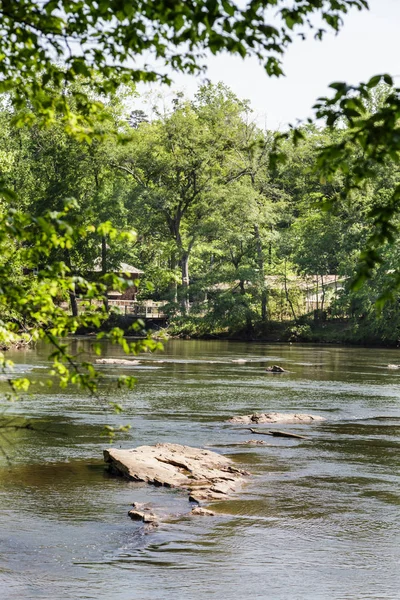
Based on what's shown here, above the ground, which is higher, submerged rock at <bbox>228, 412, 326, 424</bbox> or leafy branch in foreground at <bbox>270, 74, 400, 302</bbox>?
leafy branch in foreground at <bbox>270, 74, 400, 302</bbox>

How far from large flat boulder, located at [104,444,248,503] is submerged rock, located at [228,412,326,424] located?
6388 millimetres

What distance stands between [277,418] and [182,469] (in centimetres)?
817

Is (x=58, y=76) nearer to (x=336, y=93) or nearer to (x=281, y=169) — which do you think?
(x=336, y=93)

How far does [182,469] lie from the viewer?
699 inches

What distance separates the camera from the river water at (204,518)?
37.5 ft

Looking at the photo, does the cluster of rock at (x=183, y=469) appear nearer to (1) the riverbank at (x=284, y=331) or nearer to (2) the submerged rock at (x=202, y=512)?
Answer: (2) the submerged rock at (x=202, y=512)

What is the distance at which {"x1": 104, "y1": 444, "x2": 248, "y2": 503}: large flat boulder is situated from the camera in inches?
647

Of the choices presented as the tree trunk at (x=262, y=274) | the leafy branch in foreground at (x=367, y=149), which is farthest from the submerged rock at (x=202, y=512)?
the tree trunk at (x=262, y=274)

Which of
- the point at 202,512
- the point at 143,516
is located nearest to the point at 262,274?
the point at 202,512

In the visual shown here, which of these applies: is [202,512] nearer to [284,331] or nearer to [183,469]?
[183,469]

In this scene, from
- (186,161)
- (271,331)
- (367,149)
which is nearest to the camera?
(367,149)

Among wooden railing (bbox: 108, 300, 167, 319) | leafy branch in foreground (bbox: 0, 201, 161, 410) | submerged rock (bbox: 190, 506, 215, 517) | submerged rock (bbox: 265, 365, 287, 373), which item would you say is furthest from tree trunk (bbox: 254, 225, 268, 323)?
leafy branch in foreground (bbox: 0, 201, 161, 410)

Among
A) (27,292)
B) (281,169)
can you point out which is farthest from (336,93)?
(281,169)

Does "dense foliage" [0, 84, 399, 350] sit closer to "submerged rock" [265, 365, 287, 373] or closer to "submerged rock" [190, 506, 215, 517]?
"submerged rock" [265, 365, 287, 373]
